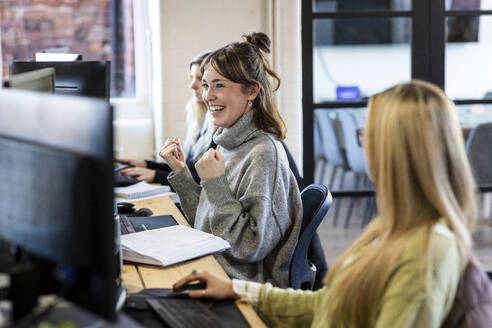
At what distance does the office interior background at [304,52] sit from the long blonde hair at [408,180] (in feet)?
8.01

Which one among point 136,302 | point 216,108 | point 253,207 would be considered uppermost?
point 216,108

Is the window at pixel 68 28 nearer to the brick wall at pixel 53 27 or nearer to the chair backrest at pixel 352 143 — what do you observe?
the brick wall at pixel 53 27

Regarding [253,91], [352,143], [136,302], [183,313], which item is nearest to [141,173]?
[253,91]

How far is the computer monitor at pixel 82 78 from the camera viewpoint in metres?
2.50

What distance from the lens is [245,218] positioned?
6.94 feet

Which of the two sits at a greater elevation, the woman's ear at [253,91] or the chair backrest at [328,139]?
the woman's ear at [253,91]

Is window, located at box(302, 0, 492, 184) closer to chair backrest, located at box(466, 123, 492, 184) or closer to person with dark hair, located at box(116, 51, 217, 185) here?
chair backrest, located at box(466, 123, 492, 184)

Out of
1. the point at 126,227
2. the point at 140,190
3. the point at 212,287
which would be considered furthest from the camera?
the point at 140,190

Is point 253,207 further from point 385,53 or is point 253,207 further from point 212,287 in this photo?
point 385,53

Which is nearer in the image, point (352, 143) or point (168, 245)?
point (168, 245)

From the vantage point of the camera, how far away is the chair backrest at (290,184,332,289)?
2182 mm

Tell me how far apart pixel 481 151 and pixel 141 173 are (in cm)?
198

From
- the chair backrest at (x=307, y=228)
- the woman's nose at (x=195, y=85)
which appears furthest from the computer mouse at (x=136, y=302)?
the woman's nose at (x=195, y=85)

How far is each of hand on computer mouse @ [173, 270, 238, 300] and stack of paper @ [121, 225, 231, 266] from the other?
223 millimetres
